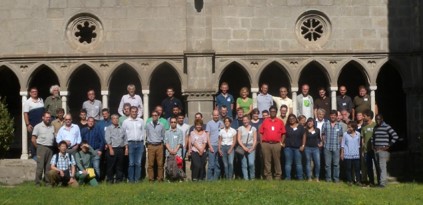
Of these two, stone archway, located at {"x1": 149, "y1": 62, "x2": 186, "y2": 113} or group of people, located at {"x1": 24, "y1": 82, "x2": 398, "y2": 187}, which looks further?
stone archway, located at {"x1": 149, "y1": 62, "x2": 186, "y2": 113}

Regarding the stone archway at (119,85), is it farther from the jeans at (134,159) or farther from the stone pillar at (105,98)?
the jeans at (134,159)

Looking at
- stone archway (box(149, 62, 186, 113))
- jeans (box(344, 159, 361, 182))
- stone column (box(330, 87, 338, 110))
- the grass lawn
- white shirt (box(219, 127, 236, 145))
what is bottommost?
the grass lawn

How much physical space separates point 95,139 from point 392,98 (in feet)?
27.5

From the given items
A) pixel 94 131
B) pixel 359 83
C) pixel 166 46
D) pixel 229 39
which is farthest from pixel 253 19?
pixel 94 131

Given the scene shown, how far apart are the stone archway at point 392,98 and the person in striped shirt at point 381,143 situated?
17.1 feet

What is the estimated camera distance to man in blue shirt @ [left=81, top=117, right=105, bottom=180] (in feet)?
49.4

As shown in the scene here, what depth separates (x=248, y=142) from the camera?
15.2m

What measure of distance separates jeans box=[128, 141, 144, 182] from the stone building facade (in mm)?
2875

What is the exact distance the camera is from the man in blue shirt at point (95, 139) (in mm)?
15047

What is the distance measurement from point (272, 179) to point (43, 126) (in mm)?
4559

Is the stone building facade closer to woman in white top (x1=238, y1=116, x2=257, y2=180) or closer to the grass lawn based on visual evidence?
woman in white top (x1=238, y1=116, x2=257, y2=180)

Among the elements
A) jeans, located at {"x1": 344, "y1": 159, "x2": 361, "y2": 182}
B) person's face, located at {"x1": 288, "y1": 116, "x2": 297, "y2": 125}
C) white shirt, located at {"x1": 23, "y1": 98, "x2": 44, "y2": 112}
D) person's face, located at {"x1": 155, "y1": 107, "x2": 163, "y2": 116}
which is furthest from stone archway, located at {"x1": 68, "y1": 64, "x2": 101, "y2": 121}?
jeans, located at {"x1": 344, "y1": 159, "x2": 361, "y2": 182}

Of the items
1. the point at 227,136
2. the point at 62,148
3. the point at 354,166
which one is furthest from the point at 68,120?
the point at 354,166

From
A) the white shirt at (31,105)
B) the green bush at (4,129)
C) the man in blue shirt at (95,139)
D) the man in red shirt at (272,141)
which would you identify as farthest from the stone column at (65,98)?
the man in red shirt at (272,141)
